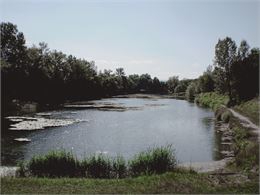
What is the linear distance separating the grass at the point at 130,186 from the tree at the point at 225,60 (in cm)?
5458

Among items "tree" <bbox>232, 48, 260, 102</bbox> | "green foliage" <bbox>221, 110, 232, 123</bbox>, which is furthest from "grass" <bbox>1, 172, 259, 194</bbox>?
"tree" <bbox>232, 48, 260, 102</bbox>

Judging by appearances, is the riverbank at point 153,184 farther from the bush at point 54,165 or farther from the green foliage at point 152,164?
the bush at point 54,165

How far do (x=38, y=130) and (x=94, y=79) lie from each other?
9250 centimetres

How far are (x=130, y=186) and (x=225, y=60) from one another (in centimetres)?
5737

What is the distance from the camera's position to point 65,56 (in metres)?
115

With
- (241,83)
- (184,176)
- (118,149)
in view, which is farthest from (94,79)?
(184,176)

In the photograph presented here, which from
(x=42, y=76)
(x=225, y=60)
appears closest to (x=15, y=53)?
(x=42, y=76)

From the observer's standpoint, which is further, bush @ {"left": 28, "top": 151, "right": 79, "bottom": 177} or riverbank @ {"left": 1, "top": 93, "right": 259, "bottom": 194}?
bush @ {"left": 28, "top": 151, "right": 79, "bottom": 177}

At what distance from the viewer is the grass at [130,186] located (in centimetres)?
1448

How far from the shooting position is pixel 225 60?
6856cm

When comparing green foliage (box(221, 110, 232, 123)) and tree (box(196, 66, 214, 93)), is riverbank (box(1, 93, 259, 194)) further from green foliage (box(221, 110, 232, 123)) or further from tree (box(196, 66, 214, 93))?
tree (box(196, 66, 214, 93))

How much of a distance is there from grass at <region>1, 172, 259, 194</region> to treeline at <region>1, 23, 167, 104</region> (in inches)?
1573

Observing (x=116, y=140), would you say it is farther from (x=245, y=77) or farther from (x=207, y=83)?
(x=207, y=83)

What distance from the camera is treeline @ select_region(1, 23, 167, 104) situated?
65.7 meters
